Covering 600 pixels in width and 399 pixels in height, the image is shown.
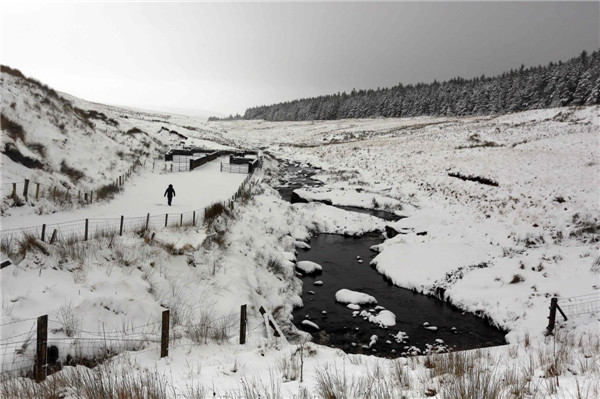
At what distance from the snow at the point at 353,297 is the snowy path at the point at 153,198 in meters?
9.46

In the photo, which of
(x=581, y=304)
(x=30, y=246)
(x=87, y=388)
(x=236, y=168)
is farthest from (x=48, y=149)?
(x=581, y=304)

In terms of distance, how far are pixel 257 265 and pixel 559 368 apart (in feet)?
37.4

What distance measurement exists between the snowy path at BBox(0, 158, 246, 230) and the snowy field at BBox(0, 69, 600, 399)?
→ 6.6 inches

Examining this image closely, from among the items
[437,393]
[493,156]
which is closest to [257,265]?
[437,393]

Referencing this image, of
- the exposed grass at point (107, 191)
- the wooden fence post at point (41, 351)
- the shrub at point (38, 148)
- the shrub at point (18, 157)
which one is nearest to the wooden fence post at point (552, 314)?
the wooden fence post at point (41, 351)

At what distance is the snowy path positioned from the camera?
45.9 ft

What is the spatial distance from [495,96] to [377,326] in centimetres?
10394

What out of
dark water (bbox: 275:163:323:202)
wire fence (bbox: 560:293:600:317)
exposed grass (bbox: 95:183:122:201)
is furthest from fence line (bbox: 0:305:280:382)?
dark water (bbox: 275:163:323:202)

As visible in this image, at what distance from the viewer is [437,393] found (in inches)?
193

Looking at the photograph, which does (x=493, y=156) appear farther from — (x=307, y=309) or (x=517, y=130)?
(x=307, y=309)

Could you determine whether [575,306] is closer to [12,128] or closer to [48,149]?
[48,149]

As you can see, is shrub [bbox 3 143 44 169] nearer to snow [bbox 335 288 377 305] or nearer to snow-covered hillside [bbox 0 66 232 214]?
snow-covered hillside [bbox 0 66 232 214]

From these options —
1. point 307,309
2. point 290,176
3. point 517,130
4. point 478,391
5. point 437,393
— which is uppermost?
point 517,130

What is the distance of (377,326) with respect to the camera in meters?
12.2
